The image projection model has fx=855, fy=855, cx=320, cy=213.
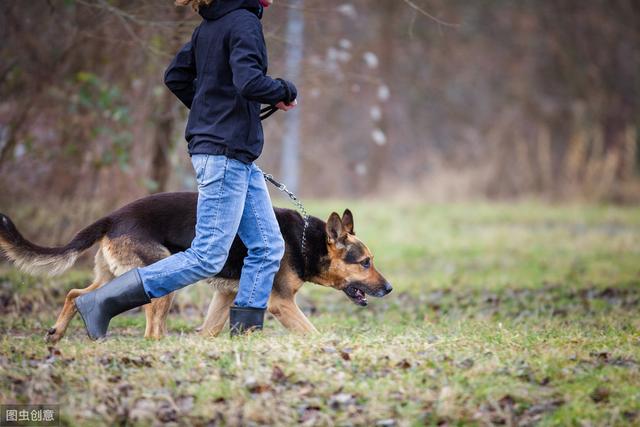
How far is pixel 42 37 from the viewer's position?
10.1m

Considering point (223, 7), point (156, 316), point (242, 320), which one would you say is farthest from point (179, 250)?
point (223, 7)

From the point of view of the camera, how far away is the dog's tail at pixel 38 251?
5.95 metres

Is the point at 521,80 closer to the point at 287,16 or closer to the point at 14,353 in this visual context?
the point at 287,16

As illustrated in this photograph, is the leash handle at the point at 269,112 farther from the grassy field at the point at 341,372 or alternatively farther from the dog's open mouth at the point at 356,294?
the dog's open mouth at the point at 356,294

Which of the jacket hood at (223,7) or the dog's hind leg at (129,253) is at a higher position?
the jacket hood at (223,7)

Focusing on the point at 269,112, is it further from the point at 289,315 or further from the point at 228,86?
the point at 289,315

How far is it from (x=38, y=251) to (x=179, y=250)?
101 centimetres

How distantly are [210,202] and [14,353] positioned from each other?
1.61 metres

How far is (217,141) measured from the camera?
5516 millimetres

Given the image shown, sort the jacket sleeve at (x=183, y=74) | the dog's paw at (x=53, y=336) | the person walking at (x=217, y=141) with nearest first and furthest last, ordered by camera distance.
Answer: the person walking at (x=217, y=141) < the jacket sleeve at (x=183, y=74) < the dog's paw at (x=53, y=336)

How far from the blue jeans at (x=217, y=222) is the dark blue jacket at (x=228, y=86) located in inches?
4.9

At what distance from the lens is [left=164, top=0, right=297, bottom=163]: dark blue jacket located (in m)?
5.36

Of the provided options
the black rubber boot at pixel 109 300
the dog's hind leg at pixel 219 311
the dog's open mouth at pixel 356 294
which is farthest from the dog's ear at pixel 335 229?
the black rubber boot at pixel 109 300

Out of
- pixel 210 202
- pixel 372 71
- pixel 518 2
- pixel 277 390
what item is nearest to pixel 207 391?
pixel 277 390
